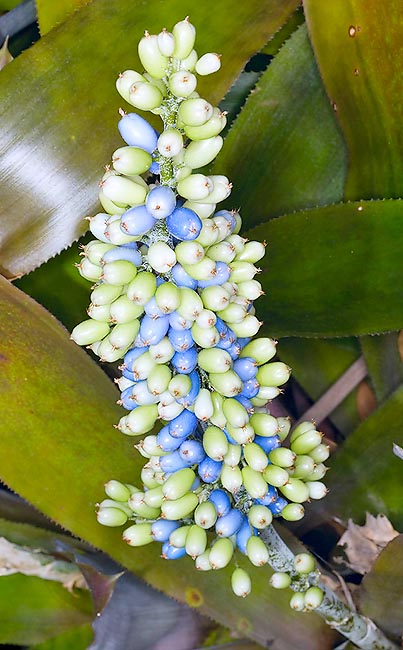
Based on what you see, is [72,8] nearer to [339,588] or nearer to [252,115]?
[252,115]

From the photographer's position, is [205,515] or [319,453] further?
[319,453]

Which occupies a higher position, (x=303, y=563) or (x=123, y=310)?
(x=123, y=310)

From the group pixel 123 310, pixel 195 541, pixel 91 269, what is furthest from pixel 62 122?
pixel 195 541

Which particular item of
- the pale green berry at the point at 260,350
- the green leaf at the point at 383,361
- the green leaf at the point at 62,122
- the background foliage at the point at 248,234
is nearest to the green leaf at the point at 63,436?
the background foliage at the point at 248,234

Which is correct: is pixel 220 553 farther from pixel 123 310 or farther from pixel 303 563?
pixel 123 310

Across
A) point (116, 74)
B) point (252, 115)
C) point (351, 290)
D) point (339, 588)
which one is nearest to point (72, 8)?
point (116, 74)

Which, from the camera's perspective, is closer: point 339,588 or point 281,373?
point 281,373
